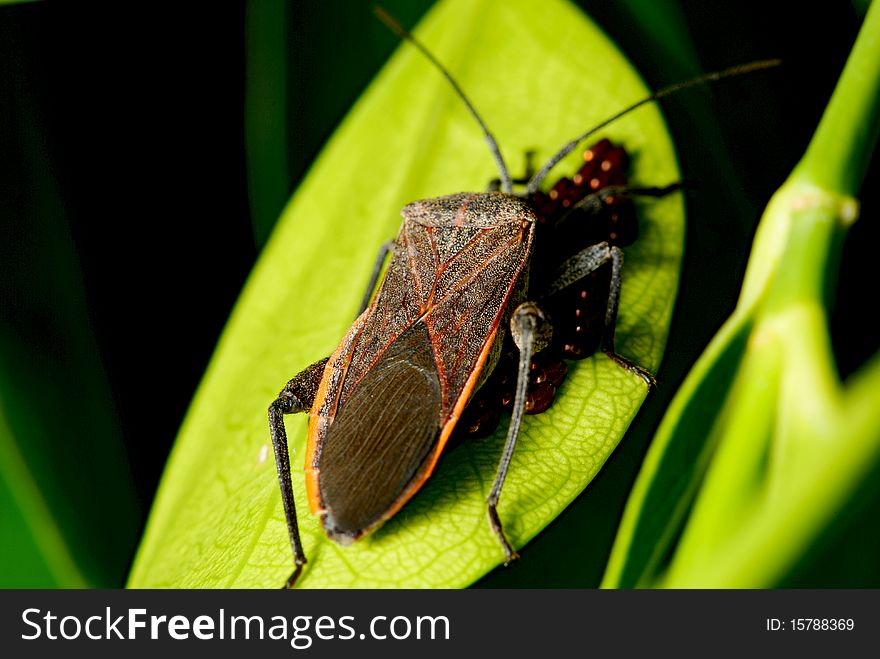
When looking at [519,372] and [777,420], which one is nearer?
[777,420]

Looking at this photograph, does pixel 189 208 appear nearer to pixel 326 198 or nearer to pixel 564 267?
pixel 326 198

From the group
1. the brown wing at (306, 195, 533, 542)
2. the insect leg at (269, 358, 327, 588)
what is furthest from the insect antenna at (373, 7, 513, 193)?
the insect leg at (269, 358, 327, 588)

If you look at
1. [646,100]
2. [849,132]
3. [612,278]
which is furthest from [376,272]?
[849,132]

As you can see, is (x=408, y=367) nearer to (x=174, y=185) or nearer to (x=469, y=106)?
(x=469, y=106)

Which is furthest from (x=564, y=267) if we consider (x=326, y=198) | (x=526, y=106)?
(x=326, y=198)

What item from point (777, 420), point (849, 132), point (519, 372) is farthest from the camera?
point (519, 372)
